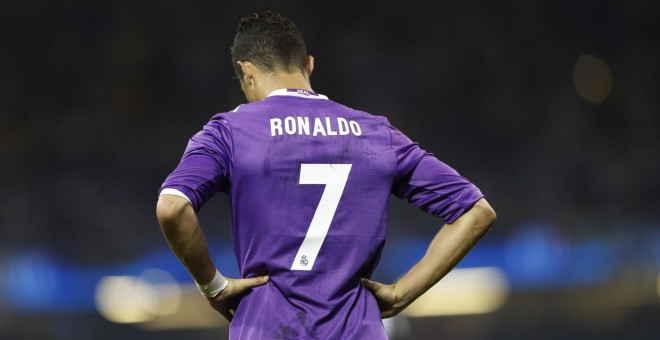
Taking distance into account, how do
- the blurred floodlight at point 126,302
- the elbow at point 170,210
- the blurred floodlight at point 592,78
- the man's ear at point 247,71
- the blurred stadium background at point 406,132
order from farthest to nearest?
the blurred floodlight at point 592,78 < the blurred stadium background at point 406,132 < the blurred floodlight at point 126,302 < the man's ear at point 247,71 < the elbow at point 170,210

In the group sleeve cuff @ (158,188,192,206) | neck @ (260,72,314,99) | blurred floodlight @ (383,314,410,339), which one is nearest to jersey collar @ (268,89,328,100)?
neck @ (260,72,314,99)

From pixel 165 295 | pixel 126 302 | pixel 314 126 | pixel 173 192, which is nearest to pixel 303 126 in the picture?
pixel 314 126

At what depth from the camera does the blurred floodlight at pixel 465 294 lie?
7.81m

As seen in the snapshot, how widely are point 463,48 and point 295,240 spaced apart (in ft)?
26.5

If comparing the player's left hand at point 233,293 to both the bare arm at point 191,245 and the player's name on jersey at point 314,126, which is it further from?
the player's name on jersey at point 314,126

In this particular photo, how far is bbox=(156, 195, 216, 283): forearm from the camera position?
1795mm

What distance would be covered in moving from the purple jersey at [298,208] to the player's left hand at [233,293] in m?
0.02

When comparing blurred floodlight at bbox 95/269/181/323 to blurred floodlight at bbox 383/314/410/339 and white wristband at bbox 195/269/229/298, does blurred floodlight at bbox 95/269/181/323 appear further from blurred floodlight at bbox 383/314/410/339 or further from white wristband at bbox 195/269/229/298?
white wristband at bbox 195/269/229/298

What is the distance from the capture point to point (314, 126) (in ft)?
6.40

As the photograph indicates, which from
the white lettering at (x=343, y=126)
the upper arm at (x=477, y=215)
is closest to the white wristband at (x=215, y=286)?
the white lettering at (x=343, y=126)

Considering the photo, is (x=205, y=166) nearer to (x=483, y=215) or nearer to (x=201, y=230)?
(x=201, y=230)

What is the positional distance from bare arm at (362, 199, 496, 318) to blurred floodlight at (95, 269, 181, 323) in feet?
19.7

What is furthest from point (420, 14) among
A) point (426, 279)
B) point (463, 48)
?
point (426, 279)

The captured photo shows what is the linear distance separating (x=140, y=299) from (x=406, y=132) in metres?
2.97
